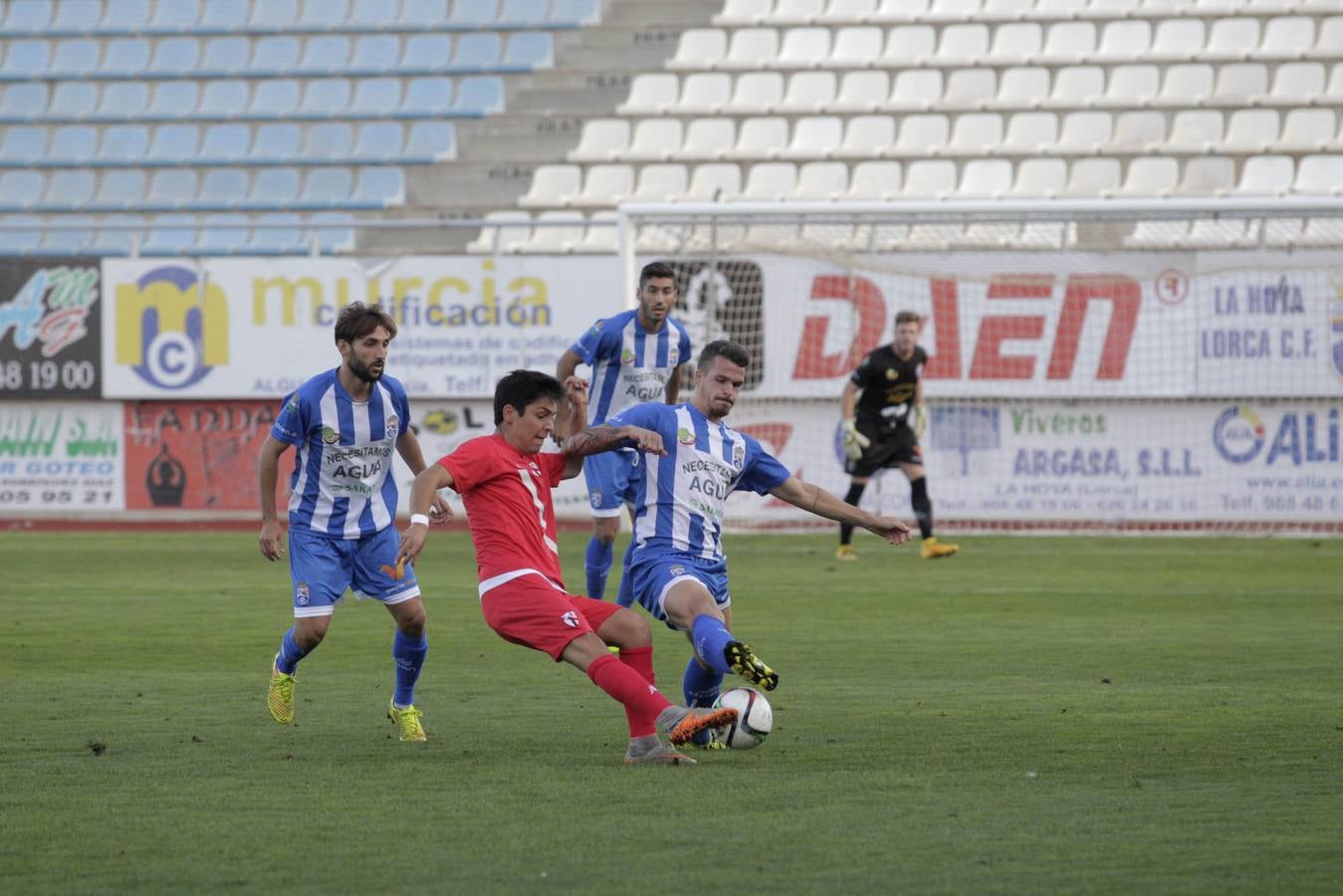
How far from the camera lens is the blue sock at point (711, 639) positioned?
657 centimetres

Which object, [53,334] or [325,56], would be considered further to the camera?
[325,56]

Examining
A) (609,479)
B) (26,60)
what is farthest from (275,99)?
(609,479)

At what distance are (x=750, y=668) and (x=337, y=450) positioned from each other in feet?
7.74

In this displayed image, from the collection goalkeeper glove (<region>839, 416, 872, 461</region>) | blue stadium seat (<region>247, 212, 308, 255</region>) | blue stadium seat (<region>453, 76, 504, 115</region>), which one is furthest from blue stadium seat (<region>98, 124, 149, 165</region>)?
goalkeeper glove (<region>839, 416, 872, 461</region>)

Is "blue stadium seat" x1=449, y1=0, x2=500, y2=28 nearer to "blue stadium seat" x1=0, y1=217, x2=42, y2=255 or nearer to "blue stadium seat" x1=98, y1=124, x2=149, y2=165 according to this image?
"blue stadium seat" x1=98, y1=124, x2=149, y2=165

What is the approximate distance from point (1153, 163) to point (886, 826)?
1882 cm

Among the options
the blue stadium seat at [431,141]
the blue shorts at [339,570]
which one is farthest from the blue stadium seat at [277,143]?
the blue shorts at [339,570]

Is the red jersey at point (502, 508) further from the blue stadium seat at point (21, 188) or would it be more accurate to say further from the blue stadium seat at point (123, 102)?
the blue stadium seat at point (123, 102)

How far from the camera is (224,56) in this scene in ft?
92.5

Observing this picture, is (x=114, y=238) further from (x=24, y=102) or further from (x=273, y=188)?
(x=24, y=102)

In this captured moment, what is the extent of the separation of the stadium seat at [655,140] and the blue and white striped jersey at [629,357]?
1372cm

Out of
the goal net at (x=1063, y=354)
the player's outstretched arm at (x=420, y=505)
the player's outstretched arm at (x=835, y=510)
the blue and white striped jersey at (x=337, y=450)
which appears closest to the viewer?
the player's outstretched arm at (x=420, y=505)

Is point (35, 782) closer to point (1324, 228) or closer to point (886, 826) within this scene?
point (886, 826)

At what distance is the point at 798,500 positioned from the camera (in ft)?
24.3
